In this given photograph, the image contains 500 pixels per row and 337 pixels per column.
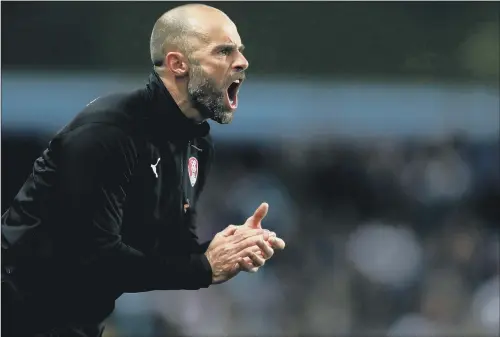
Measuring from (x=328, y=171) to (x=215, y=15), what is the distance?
4.63m

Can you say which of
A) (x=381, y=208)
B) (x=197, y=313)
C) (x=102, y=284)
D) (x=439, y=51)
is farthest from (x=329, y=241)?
(x=102, y=284)

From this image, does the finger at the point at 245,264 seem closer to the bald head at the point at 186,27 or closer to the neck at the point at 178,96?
the neck at the point at 178,96

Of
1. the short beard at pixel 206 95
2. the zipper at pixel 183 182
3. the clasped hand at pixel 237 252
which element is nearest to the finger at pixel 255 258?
the clasped hand at pixel 237 252

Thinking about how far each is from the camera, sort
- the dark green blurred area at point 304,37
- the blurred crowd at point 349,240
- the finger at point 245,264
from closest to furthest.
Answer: the finger at point 245,264 < the blurred crowd at point 349,240 < the dark green blurred area at point 304,37

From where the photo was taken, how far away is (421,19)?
815 cm

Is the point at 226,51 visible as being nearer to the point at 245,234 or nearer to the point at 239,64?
the point at 239,64

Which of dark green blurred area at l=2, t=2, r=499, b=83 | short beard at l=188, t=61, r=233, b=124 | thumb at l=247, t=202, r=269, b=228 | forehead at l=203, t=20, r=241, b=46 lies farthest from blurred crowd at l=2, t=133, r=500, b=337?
forehead at l=203, t=20, r=241, b=46

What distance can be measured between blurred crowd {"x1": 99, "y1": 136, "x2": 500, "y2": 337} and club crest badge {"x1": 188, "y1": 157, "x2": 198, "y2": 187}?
11.1ft

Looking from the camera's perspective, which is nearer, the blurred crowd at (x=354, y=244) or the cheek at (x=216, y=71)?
the cheek at (x=216, y=71)

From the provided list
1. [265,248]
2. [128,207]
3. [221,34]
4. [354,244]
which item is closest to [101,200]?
[128,207]

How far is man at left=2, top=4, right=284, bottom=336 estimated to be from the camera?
2943 millimetres

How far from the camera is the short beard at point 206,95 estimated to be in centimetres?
311

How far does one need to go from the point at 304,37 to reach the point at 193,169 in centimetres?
471

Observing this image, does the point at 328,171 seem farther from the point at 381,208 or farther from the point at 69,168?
the point at 69,168
